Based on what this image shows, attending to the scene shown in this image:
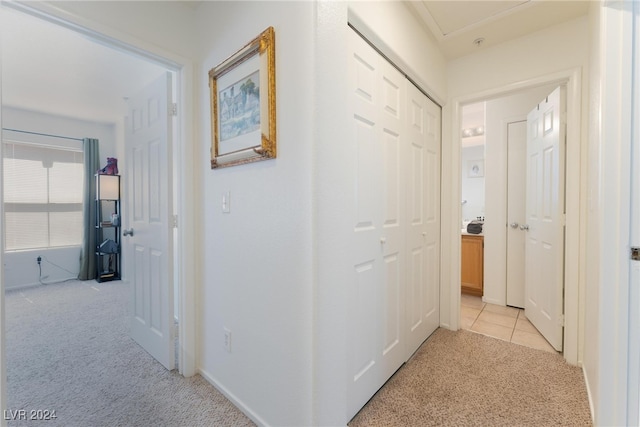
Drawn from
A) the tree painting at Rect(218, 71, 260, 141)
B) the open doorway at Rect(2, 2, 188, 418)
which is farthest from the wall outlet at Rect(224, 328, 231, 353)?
the tree painting at Rect(218, 71, 260, 141)

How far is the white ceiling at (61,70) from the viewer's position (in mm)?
2230

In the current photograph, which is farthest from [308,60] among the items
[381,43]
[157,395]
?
[157,395]

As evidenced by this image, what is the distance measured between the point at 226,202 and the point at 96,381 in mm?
1490

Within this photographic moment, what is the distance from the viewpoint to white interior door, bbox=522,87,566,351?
7.13 feet

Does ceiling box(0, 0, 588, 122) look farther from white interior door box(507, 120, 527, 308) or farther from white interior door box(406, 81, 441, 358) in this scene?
white interior door box(507, 120, 527, 308)

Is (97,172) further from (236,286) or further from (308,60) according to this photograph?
(308,60)

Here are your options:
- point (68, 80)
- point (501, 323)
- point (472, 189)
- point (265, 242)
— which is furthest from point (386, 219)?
point (472, 189)

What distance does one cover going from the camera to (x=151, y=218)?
2.08m

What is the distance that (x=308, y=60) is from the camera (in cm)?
116

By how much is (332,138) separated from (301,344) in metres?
0.90

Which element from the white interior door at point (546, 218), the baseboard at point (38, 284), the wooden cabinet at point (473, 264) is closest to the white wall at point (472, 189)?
the wooden cabinet at point (473, 264)

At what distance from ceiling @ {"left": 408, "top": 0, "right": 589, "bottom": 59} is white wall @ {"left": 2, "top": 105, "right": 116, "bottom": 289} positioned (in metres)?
5.02

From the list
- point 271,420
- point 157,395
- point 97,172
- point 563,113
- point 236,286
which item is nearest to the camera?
point 271,420

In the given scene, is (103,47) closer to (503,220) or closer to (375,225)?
(375,225)
